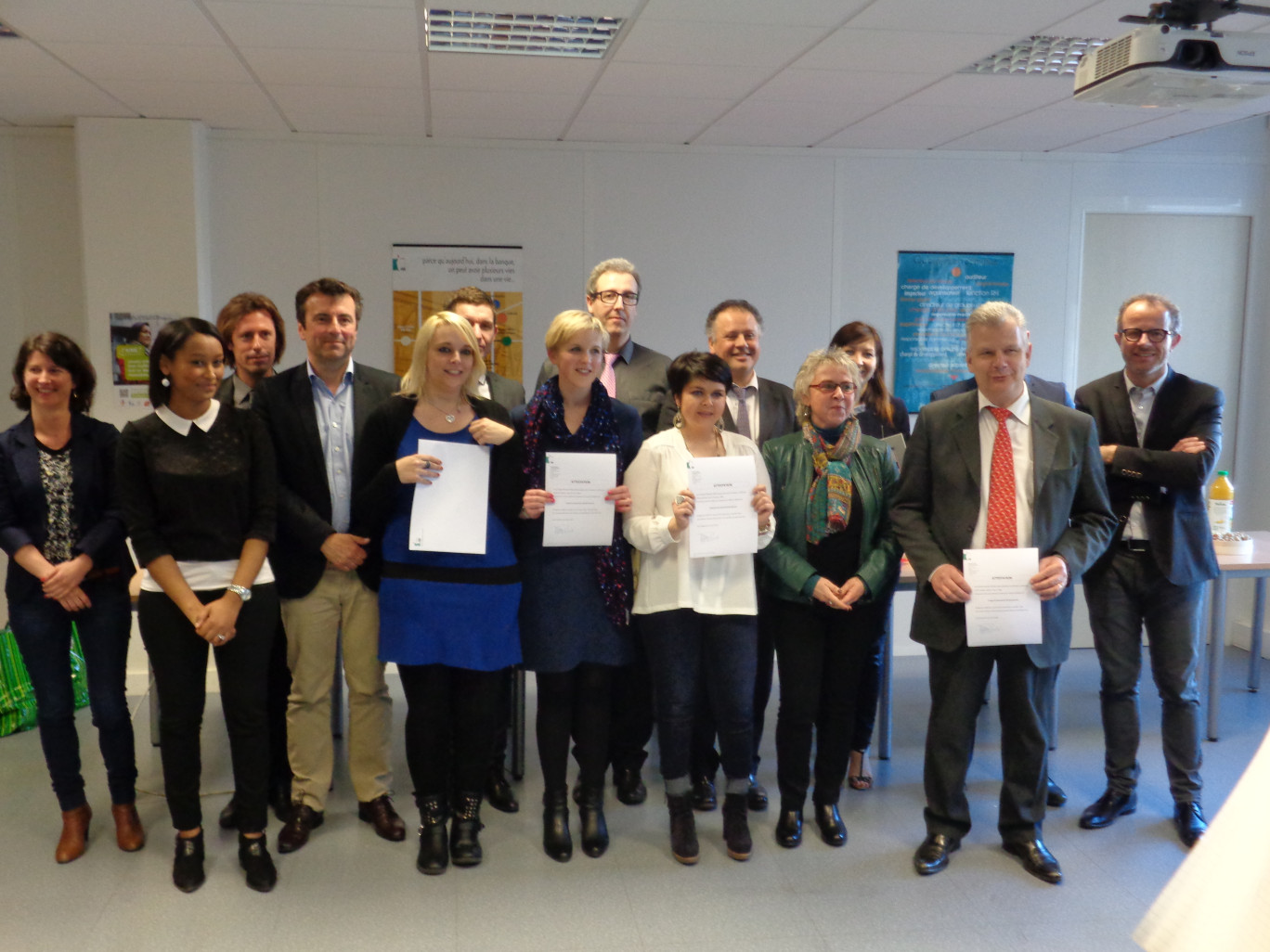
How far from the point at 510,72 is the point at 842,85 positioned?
137 centimetres

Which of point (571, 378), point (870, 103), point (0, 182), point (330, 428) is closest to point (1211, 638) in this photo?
point (870, 103)

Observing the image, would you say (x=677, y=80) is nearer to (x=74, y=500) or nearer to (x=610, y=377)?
(x=610, y=377)

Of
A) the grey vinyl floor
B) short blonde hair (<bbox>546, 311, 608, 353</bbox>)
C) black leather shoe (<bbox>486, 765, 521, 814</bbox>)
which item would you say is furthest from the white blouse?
black leather shoe (<bbox>486, 765, 521, 814</bbox>)

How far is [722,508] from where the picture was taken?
2748 mm

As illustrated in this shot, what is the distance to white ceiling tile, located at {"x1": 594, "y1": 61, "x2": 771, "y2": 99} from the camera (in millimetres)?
3721

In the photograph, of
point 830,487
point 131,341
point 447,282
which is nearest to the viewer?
point 830,487

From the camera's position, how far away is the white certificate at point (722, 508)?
2738 millimetres

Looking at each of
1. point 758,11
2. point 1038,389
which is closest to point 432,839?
point 758,11

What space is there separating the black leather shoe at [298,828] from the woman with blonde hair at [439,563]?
47 centimetres

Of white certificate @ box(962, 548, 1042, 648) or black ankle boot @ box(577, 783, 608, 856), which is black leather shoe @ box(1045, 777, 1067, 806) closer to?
white certificate @ box(962, 548, 1042, 648)

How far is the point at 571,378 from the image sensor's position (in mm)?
2760

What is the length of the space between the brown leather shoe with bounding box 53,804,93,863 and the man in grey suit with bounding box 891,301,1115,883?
260cm

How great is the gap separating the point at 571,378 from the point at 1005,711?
5.39 feet

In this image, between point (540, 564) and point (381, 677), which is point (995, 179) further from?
point (381, 677)
